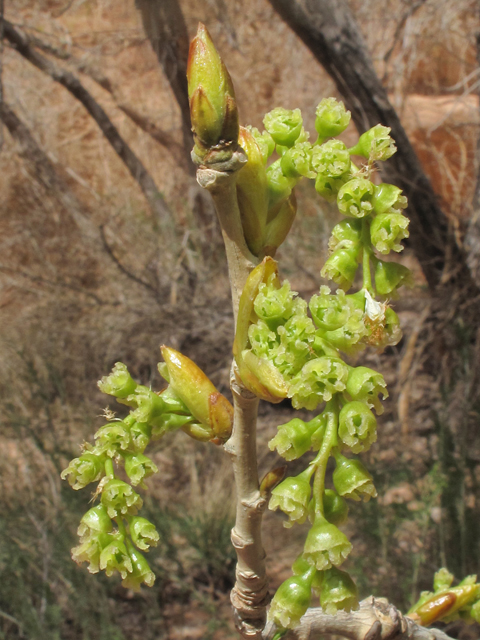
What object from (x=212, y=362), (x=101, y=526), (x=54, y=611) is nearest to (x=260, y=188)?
(x=101, y=526)

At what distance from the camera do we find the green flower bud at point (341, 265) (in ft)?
1.55

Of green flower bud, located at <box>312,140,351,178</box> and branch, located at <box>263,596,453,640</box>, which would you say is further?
branch, located at <box>263,596,453,640</box>

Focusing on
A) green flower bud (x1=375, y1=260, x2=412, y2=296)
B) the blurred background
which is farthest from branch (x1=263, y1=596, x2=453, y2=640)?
the blurred background

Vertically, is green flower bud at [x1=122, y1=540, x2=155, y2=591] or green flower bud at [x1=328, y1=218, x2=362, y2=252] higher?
green flower bud at [x1=328, y1=218, x2=362, y2=252]

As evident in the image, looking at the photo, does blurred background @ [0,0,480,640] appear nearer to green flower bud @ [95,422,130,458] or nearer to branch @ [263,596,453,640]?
branch @ [263,596,453,640]

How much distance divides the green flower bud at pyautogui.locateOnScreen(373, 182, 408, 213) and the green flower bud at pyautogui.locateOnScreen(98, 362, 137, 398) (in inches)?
11.5

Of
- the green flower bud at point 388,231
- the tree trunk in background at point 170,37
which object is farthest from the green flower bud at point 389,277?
the tree trunk in background at point 170,37

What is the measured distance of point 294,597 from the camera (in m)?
0.47

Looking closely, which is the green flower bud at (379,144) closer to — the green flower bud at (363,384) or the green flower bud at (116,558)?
the green flower bud at (363,384)

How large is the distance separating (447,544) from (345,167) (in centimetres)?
199

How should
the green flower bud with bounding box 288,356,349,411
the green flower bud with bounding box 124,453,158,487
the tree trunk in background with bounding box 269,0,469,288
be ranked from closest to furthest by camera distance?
the green flower bud with bounding box 288,356,349,411 < the green flower bud with bounding box 124,453,158,487 < the tree trunk in background with bounding box 269,0,469,288

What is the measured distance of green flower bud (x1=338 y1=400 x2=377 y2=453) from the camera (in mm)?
427

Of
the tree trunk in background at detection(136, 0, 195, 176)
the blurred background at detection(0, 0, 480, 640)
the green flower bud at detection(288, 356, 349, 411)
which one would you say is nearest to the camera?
the green flower bud at detection(288, 356, 349, 411)

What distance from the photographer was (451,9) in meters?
3.68
